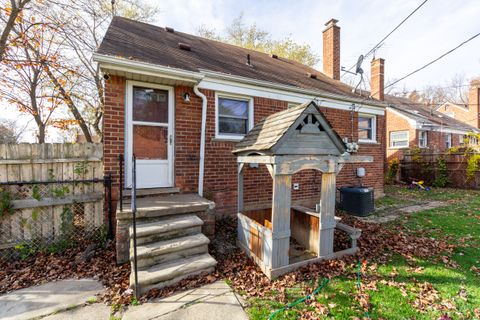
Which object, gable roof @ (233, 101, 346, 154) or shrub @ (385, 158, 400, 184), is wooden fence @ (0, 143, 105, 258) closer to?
gable roof @ (233, 101, 346, 154)

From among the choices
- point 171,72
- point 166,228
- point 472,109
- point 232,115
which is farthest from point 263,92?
point 472,109

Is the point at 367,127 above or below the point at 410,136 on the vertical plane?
below

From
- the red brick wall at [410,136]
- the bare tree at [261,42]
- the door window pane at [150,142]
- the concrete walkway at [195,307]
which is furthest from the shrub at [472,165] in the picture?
the door window pane at [150,142]

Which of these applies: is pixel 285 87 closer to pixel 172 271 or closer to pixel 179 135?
pixel 179 135

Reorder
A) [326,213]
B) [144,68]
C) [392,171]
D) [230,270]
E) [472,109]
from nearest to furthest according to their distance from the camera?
[230,270], [326,213], [144,68], [392,171], [472,109]

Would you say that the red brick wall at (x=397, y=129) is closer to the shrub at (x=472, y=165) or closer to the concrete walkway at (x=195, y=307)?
the shrub at (x=472, y=165)

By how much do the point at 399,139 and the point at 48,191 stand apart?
19.2 metres

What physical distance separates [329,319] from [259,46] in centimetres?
1843

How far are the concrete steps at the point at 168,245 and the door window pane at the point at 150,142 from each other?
1.19 m

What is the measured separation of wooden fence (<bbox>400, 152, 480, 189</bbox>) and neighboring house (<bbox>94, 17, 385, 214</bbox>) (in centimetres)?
919

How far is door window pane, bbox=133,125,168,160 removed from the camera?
4.69 meters

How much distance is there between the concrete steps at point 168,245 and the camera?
296cm

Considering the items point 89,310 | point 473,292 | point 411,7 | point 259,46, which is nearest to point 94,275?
point 89,310

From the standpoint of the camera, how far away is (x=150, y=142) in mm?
4809
